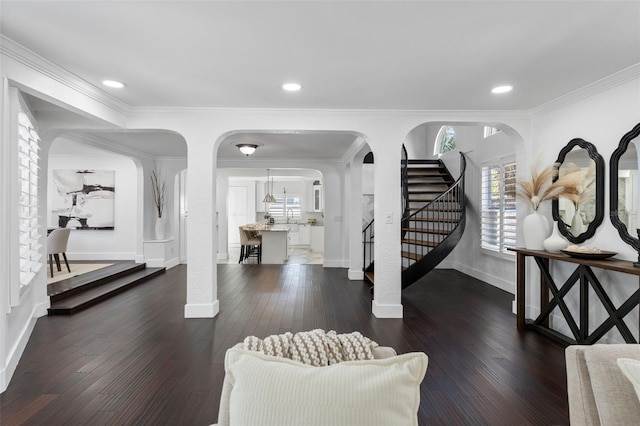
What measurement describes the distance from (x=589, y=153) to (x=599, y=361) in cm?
283

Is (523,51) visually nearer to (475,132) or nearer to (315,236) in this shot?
(475,132)

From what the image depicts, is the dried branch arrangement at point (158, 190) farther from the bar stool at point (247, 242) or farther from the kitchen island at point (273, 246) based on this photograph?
the kitchen island at point (273, 246)

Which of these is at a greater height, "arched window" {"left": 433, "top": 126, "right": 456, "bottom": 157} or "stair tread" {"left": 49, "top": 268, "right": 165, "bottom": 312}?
"arched window" {"left": 433, "top": 126, "right": 456, "bottom": 157}

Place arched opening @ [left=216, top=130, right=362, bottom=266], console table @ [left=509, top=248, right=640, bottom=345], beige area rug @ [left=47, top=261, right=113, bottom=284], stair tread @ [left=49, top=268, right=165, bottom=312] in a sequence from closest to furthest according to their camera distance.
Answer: console table @ [left=509, top=248, right=640, bottom=345]
stair tread @ [left=49, top=268, right=165, bottom=312]
beige area rug @ [left=47, top=261, right=113, bottom=284]
arched opening @ [left=216, top=130, right=362, bottom=266]

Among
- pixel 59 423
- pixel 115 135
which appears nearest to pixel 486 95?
pixel 59 423

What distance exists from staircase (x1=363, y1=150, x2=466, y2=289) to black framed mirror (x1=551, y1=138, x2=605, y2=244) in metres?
1.57

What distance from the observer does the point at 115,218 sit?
291 inches

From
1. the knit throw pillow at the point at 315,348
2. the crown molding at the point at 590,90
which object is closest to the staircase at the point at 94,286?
the knit throw pillow at the point at 315,348

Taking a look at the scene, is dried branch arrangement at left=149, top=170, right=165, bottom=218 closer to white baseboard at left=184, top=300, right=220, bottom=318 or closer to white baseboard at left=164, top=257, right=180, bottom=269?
white baseboard at left=164, top=257, right=180, bottom=269

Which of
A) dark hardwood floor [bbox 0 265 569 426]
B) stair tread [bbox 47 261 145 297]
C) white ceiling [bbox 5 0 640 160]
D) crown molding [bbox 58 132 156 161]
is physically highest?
white ceiling [bbox 5 0 640 160]

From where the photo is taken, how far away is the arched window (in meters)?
7.40

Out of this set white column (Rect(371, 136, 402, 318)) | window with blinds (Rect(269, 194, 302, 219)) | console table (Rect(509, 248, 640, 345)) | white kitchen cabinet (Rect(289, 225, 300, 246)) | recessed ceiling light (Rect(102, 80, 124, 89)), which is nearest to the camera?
console table (Rect(509, 248, 640, 345))

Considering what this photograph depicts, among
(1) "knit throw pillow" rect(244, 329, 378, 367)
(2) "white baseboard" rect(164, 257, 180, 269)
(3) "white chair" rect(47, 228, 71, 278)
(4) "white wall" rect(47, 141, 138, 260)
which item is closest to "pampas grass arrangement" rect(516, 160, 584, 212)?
(1) "knit throw pillow" rect(244, 329, 378, 367)

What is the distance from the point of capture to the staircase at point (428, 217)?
482 cm
